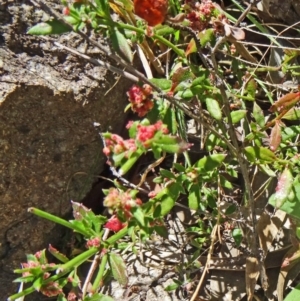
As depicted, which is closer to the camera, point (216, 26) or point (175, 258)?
point (216, 26)

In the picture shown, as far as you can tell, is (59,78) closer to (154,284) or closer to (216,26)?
(216,26)

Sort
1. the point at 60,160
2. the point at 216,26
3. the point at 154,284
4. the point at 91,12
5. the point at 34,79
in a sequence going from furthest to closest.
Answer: the point at 154,284, the point at 60,160, the point at 34,79, the point at 216,26, the point at 91,12

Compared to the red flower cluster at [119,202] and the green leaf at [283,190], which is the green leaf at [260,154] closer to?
the green leaf at [283,190]

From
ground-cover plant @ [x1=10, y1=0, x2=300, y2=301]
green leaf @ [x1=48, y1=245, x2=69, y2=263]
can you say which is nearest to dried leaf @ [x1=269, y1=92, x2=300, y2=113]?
ground-cover plant @ [x1=10, y1=0, x2=300, y2=301]

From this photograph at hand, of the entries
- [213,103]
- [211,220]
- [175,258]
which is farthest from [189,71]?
[175,258]

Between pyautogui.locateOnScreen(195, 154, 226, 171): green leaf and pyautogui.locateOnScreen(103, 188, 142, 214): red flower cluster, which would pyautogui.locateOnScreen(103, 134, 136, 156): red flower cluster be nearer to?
pyautogui.locateOnScreen(103, 188, 142, 214): red flower cluster

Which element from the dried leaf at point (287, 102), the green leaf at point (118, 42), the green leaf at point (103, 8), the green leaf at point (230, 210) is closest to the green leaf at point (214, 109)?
the dried leaf at point (287, 102)
